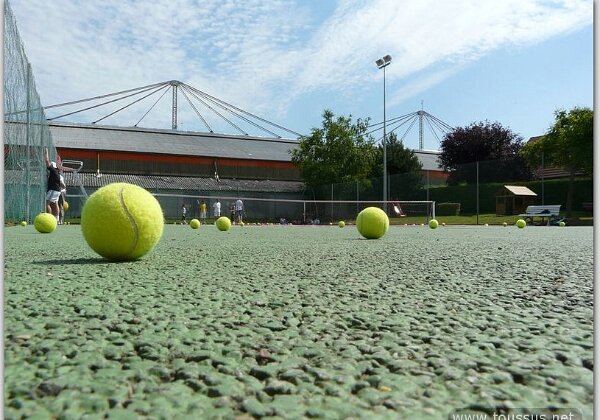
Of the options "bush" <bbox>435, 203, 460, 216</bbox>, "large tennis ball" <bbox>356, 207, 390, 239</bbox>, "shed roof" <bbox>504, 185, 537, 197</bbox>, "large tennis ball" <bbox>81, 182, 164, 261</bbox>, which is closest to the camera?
"large tennis ball" <bbox>81, 182, 164, 261</bbox>

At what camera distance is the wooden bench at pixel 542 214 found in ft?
70.3

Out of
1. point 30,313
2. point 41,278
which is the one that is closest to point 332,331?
point 30,313

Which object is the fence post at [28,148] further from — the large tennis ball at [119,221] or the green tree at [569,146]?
the green tree at [569,146]

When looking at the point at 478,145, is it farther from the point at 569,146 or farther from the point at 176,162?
the point at 176,162

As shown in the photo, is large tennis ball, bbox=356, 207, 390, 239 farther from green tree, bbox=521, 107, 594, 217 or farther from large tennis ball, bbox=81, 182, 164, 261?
green tree, bbox=521, 107, 594, 217

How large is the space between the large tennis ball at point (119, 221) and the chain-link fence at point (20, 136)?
25.8 ft

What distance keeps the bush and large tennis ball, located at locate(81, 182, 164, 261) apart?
2580 centimetres

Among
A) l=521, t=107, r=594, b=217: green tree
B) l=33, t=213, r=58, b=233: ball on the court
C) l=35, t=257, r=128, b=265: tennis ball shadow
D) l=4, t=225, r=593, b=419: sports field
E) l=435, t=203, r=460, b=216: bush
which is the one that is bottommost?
l=4, t=225, r=593, b=419: sports field

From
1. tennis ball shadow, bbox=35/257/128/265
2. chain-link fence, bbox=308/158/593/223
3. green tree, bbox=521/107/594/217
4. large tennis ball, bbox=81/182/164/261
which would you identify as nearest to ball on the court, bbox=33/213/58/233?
tennis ball shadow, bbox=35/257/128/265

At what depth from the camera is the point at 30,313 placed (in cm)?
175

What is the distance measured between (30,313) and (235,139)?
5034cm

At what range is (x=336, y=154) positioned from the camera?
116 ft

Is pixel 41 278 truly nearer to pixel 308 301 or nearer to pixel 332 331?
pixel 308 301

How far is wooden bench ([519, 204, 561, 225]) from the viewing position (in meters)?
21.4
